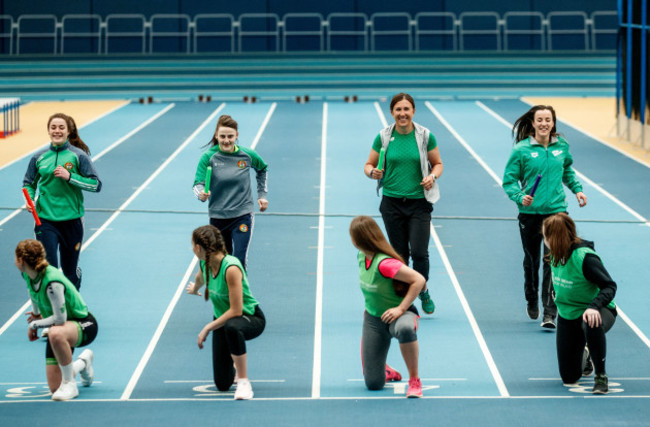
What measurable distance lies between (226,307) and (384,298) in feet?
3.48

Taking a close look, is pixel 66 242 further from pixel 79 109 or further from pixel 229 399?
pixel 79 109

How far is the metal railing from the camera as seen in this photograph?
119 ft

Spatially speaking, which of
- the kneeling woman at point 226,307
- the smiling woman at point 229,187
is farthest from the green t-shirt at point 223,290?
the smiling woman at point 229,187

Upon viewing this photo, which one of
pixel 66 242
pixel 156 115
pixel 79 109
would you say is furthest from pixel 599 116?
pixel 66 242

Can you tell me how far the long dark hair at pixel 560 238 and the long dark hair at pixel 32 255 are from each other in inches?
133

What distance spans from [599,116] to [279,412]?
21288mm

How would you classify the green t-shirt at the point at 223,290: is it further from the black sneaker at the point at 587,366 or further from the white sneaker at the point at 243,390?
the black sneaker at the point at 587,366

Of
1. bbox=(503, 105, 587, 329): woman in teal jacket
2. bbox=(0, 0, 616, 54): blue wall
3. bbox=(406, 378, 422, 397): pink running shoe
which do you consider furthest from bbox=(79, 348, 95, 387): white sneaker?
bbox=(0, 0, 616, 54): blue wall

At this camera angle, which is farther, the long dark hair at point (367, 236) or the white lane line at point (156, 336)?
the white lane line at point (156, 336)

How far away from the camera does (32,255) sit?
694 cm

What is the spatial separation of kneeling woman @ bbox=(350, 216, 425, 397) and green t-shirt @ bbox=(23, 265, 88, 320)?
1899 mm

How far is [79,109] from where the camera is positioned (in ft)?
94.1

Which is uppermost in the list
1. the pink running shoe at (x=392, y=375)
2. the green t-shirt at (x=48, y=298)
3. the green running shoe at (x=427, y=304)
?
the green t-shirt at (x=48, y=298)

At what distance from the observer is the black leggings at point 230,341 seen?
23.2 ft
